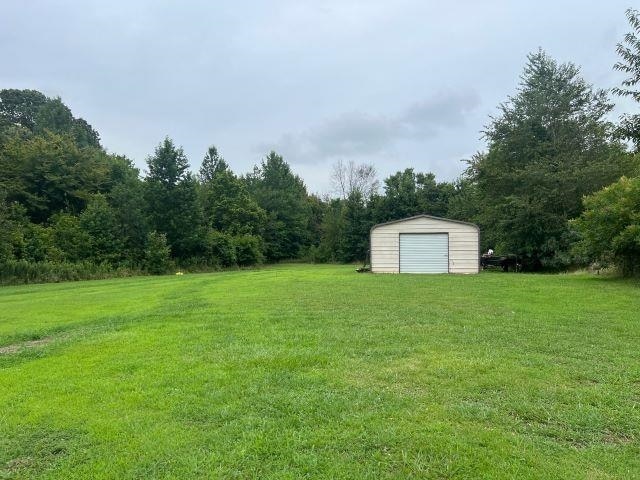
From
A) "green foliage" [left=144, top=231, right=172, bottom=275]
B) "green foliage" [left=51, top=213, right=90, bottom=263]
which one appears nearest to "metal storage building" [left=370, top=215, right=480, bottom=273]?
"green foliage" [left=144, top=231, right=172, bottom=275]

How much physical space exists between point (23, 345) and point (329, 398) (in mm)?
5284

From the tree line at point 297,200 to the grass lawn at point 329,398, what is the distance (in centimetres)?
903

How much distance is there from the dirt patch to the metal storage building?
1644cm

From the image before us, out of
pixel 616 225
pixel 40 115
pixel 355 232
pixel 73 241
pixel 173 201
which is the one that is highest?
pixel 40 115

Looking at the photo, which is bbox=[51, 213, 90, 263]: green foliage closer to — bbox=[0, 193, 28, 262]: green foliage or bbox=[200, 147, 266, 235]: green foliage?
bbox=[0, 193, 28, 262]: green foliage

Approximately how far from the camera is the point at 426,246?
863 inches

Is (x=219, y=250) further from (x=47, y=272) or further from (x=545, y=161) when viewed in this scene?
(x=545, y=161)

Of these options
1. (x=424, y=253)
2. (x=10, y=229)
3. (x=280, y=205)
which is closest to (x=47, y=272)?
(x=10, y=229)

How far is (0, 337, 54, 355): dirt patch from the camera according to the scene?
646cm

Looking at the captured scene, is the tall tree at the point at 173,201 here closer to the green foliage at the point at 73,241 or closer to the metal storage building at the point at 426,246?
the green foliage at the point at 73,241

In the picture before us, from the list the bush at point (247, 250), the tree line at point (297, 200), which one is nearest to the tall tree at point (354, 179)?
the tree line at point (297, 200)

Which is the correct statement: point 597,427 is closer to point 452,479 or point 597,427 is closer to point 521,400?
point 521,400

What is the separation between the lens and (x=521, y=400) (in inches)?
145

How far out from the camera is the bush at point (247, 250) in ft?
124
